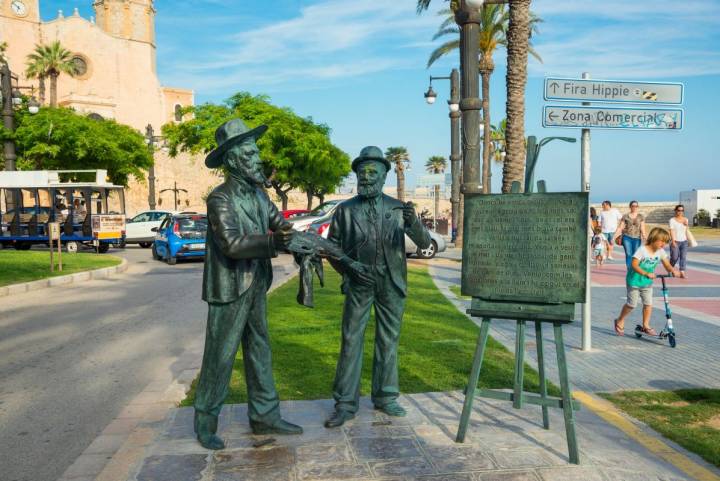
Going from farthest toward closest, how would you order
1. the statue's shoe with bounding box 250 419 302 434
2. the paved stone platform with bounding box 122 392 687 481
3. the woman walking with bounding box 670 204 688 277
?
the woman walking with bounding box 670 204 688 277, the statue's shoe with bounding box 250 419 302 434, the paved stone platform with bounding box 122 392 687 481

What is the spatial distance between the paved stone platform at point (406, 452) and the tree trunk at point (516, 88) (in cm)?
975

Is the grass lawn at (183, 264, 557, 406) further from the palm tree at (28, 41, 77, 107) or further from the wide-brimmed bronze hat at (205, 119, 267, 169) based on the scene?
the palm tree at (28, 41, 77, 107)

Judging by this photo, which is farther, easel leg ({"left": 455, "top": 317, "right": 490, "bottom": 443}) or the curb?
the curb

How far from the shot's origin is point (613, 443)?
4.30m

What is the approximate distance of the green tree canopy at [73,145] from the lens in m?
35.6

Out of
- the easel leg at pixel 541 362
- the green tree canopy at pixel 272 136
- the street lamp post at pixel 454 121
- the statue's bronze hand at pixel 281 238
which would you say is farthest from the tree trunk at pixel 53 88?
the easel leg at pixel 541 362

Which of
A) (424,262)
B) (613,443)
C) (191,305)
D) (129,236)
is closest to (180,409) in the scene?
(613,443)

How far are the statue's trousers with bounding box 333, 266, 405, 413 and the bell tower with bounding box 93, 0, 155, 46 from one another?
82.3 m

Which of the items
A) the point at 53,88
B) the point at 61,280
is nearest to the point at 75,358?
the point at 61,280

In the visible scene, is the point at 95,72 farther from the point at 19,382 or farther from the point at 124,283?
the point at 19,382

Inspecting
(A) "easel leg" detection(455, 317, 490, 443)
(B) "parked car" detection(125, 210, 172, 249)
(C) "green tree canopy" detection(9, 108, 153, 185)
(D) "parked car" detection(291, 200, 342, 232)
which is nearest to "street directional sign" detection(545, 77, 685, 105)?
(A) "easel leg" detection(455, 317, 490, 443)

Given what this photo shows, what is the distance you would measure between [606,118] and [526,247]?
328 cm

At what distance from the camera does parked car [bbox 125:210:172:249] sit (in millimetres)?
27766

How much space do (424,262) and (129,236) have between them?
1457cm
